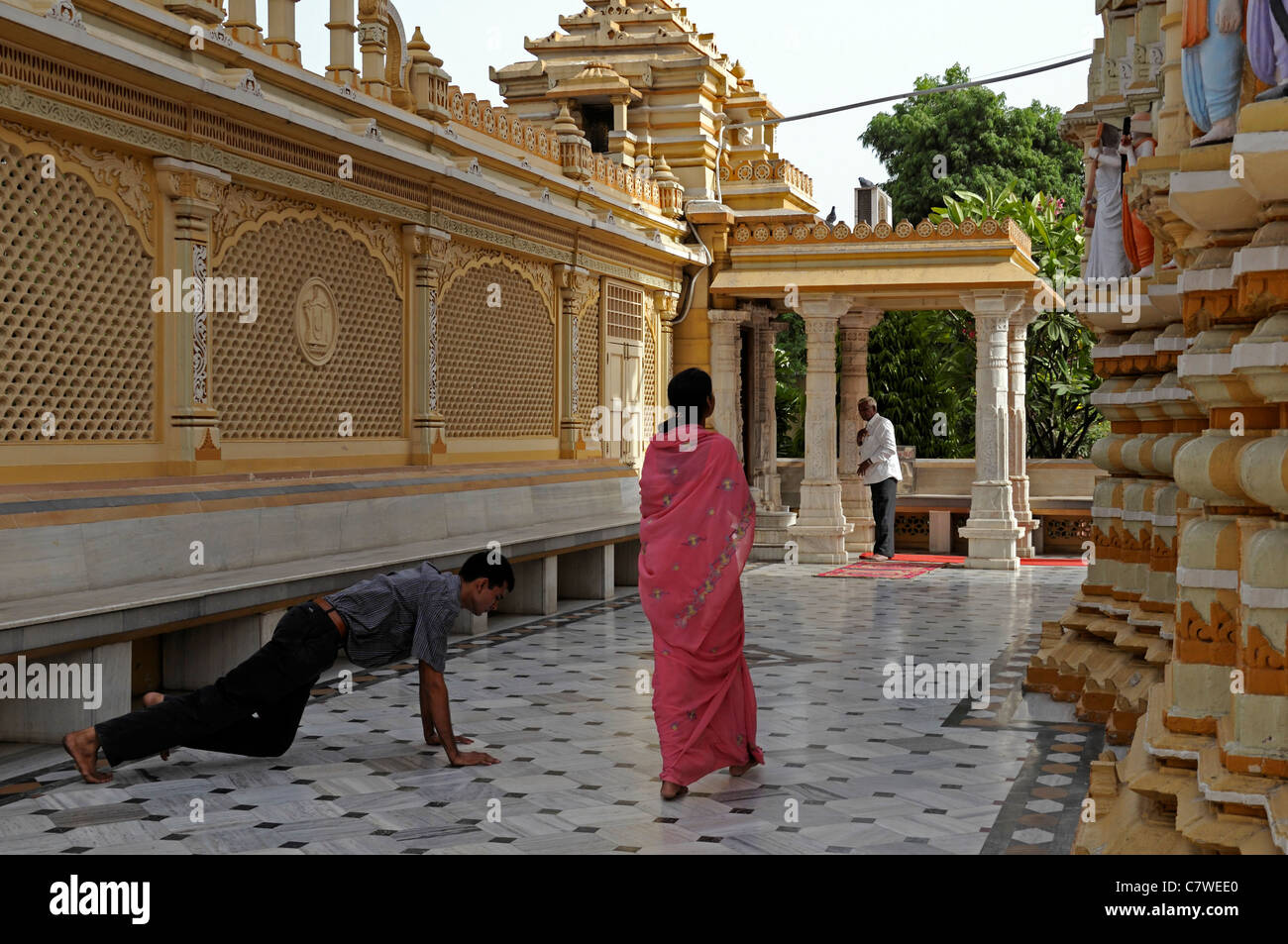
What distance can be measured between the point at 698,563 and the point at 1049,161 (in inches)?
1251

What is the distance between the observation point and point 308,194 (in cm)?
921

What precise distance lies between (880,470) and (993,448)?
1.29m

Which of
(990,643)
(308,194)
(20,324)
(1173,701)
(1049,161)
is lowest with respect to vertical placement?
(990,643)

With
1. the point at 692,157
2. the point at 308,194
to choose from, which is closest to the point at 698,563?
the point at 308,194

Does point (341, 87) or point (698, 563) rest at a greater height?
point (341, 87)

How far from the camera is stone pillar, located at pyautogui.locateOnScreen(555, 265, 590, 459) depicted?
13.7m

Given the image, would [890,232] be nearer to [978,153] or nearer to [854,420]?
[854,420]

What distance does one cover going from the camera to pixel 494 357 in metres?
12.3

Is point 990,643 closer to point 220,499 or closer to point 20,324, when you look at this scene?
point 220,499

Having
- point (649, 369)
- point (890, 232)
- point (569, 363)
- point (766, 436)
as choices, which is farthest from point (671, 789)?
point (766, 436)

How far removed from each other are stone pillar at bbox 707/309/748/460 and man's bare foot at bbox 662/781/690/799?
36.6 ft

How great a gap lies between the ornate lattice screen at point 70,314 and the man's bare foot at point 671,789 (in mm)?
3869

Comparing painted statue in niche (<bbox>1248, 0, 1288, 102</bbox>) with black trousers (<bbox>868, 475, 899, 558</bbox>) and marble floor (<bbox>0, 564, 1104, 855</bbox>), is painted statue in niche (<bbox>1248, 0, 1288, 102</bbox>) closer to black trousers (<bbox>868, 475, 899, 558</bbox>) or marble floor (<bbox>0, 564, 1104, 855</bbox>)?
marble floor (<bbox>0, 564, 1104, 855</bbox>)

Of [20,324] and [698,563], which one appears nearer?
[698,563]
